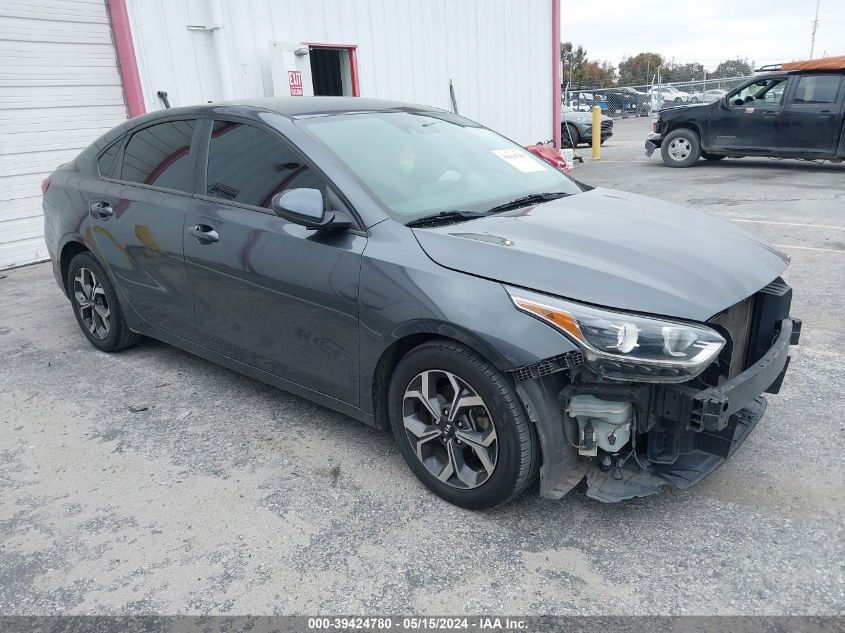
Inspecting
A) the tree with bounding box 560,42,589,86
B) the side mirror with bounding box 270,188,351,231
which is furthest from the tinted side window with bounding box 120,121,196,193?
the tree with bounding box 560,42,589,86

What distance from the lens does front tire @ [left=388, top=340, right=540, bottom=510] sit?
2463 millimetres

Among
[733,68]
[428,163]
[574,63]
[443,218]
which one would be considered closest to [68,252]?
[428,163]

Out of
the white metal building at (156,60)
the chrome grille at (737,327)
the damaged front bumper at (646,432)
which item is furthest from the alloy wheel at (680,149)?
the damaged front bumper at (646,432)

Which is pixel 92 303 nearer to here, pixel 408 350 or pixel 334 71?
pixel 408 350

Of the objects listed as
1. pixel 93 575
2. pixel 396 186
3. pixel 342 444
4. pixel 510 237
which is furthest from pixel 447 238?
pixel 93 575

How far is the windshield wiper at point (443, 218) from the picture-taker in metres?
2.87

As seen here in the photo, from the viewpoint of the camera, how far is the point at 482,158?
359 centimetres

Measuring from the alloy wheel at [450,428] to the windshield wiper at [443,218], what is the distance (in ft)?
2.13

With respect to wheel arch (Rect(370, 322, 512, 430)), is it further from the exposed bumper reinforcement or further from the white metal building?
the white metal building

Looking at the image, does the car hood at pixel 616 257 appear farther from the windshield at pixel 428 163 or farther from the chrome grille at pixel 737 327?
the windshield at pixel 428 163

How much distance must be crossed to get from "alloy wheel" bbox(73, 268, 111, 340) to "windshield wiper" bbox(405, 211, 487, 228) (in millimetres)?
2562

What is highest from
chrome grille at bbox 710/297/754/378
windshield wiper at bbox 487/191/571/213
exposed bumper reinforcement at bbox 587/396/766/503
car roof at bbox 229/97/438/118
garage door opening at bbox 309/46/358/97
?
garage door opening at bbox 309/46/358/97

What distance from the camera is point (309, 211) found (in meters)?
2.83

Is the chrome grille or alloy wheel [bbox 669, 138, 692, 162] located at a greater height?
the chrome grille
